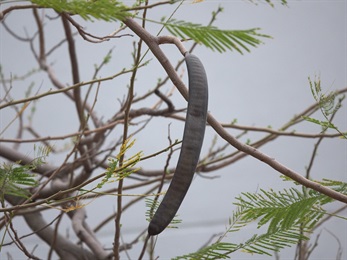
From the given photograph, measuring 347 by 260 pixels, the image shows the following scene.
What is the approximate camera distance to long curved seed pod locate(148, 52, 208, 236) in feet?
0.64

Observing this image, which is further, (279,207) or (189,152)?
(279,207)

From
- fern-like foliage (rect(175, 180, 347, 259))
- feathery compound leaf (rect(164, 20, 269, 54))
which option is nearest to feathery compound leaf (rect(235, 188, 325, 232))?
fern-like foliage (rect(175, 180, 347, 259))

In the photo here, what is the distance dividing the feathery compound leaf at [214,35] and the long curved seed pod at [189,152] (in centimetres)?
2

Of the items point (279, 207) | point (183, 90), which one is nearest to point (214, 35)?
point (183, 90)

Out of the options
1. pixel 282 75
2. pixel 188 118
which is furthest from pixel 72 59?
pixel 282 75

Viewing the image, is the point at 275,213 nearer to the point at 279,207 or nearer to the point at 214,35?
the point at 279,207

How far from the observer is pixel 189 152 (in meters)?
0.19

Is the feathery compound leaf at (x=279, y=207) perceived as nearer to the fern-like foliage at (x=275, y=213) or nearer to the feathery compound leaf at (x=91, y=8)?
the fern-like foliage at (x=275, y=213)

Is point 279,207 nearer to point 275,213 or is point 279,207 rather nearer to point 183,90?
point 275,213

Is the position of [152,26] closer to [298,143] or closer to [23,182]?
[298,143]

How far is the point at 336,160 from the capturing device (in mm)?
1389

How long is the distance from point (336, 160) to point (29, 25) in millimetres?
836

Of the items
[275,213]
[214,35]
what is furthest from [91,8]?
[275,213]

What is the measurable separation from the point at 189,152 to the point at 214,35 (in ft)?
0.19
